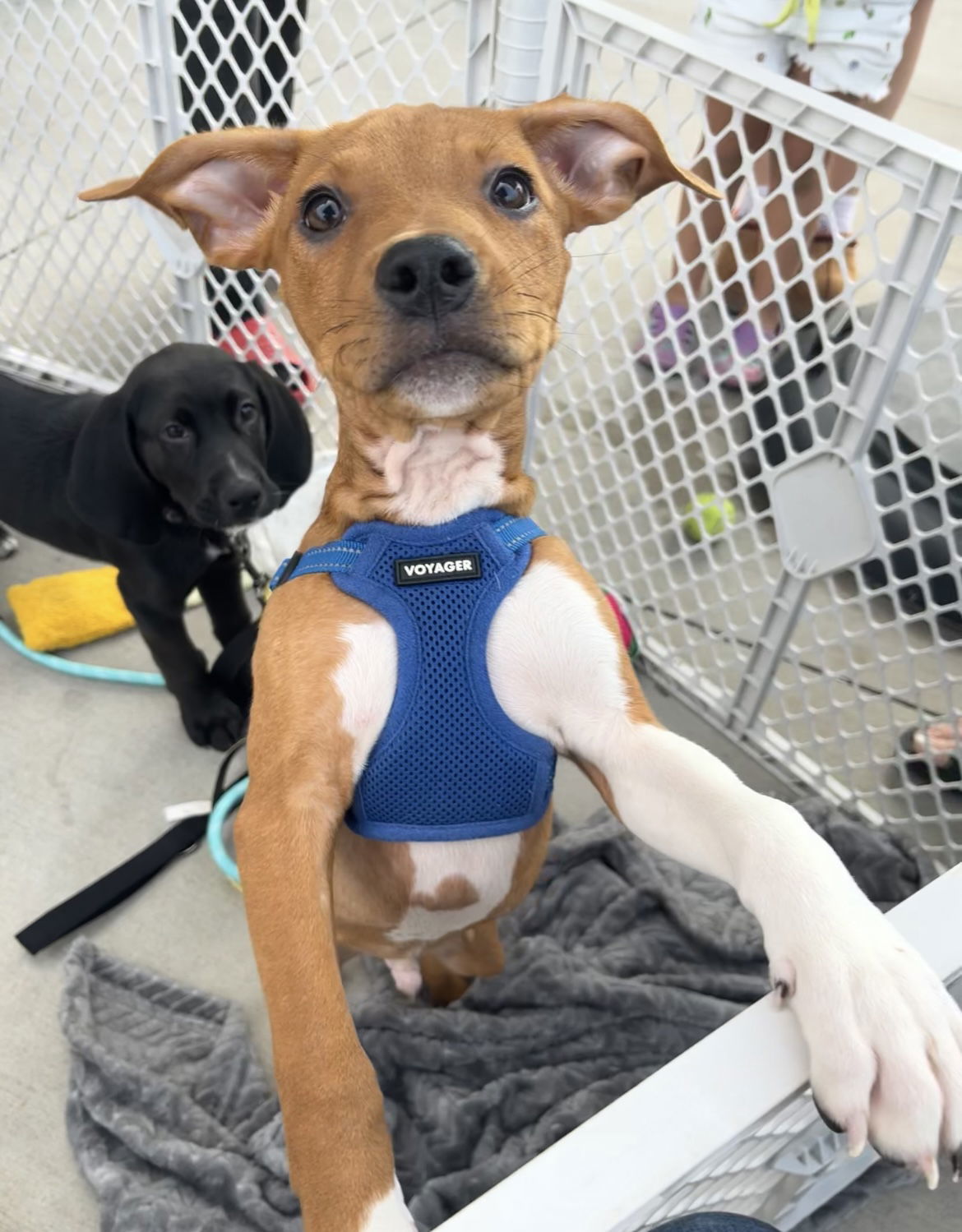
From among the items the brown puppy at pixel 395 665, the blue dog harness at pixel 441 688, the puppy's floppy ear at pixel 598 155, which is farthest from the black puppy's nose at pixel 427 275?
the puppy's floppy ear at pixel 598 155

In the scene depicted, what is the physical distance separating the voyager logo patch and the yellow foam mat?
1457 mm

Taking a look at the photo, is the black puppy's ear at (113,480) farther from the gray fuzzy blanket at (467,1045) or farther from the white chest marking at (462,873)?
the white chest marking at (462,873)

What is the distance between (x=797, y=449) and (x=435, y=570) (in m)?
1.61

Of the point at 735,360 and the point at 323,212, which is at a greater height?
the point at 323,212

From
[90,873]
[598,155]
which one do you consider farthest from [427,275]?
[90,873]

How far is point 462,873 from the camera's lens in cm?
143

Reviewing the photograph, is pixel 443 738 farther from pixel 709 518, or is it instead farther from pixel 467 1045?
pixel 709 518

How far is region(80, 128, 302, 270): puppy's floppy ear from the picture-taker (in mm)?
1410

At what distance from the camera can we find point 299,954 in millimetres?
1113

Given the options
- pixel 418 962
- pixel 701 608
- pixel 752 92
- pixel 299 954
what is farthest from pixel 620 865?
pixel 752 92

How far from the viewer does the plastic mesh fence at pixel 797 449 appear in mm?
1702

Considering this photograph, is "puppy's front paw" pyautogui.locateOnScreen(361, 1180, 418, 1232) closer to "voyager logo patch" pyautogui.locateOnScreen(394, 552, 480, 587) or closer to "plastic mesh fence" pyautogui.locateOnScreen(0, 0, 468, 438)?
"voyager logo patch" pyautogui.locateOnScreen(394, 552, 480, 587)

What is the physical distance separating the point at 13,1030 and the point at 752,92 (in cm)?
223

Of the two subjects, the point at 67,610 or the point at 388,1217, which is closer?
the point at 388,1217
